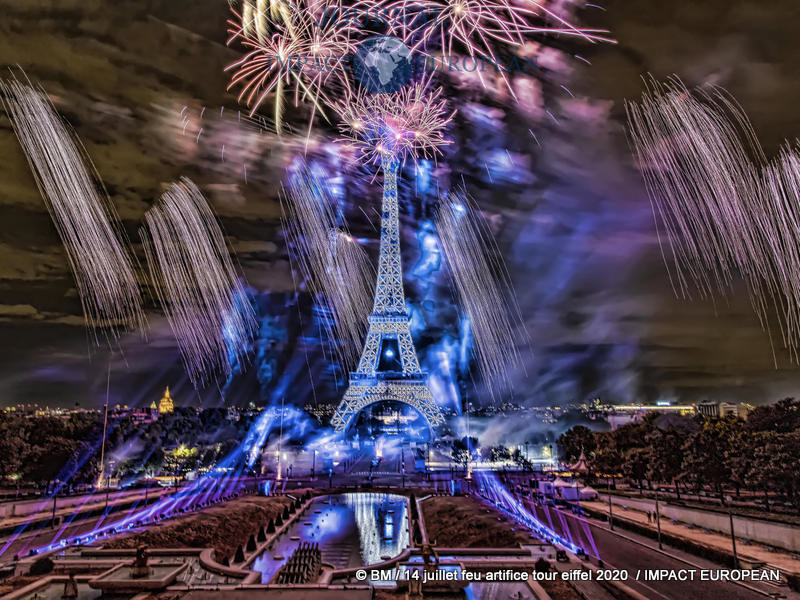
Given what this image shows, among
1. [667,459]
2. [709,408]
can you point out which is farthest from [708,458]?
[709,408]

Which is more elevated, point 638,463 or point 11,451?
point 11,451

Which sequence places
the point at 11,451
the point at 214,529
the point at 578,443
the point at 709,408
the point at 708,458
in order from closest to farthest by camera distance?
the point at 214,529 → the point at 708,458 → the point at 11,451 → the point at 578,443 → the point at 709,408

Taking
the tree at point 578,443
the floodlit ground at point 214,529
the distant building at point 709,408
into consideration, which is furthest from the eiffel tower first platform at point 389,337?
the distant building at point 709,408

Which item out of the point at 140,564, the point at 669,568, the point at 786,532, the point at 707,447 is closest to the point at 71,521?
the point at 140,564

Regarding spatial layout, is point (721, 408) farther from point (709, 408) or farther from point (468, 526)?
point (468, 526)

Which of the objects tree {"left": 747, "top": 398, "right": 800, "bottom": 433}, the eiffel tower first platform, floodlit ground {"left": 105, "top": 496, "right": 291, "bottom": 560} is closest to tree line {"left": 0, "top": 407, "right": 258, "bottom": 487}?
floodlit ground {"left": 105, "top": 496, "right": 291, "bottom": 560}

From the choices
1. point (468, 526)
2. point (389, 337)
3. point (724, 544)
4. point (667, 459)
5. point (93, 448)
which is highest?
point (389, 337)

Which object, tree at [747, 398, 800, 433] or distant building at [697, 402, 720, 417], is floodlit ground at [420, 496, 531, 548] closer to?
tree at [747, 398, 800, 433]
